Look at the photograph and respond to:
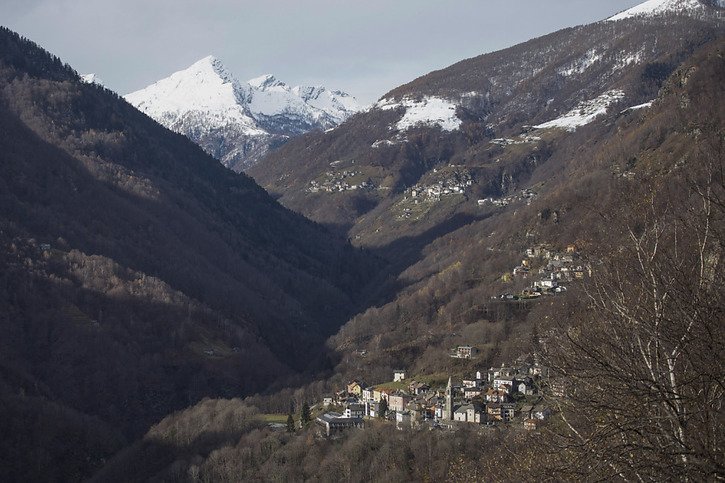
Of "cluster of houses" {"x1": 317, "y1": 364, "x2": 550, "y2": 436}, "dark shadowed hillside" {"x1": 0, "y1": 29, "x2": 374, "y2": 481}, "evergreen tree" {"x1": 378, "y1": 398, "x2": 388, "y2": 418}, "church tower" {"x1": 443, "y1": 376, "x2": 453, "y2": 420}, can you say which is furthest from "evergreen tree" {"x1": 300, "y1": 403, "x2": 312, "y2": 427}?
"dark shadowed hillside" {"x1": 0, "y1": 29, "x2": 374, "y2": 481}

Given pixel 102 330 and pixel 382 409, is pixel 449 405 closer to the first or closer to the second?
pixel 382 409

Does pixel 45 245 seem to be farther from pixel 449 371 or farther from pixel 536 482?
pixel 536 482

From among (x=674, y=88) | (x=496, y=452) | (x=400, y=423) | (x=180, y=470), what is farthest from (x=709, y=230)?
(x=674, y=88)

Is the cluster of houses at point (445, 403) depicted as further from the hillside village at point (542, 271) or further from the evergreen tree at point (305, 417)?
the hillside village at point (542, 271)

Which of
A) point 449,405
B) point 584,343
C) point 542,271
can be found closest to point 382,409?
point 449,405

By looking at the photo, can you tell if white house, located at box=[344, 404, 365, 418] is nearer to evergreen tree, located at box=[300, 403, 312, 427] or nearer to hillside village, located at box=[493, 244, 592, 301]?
evergreen tree, located at box=[300, 403, 312, 427]

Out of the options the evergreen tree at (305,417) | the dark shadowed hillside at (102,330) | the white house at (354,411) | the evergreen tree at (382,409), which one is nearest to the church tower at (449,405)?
the evergreen tree at (382,409)
